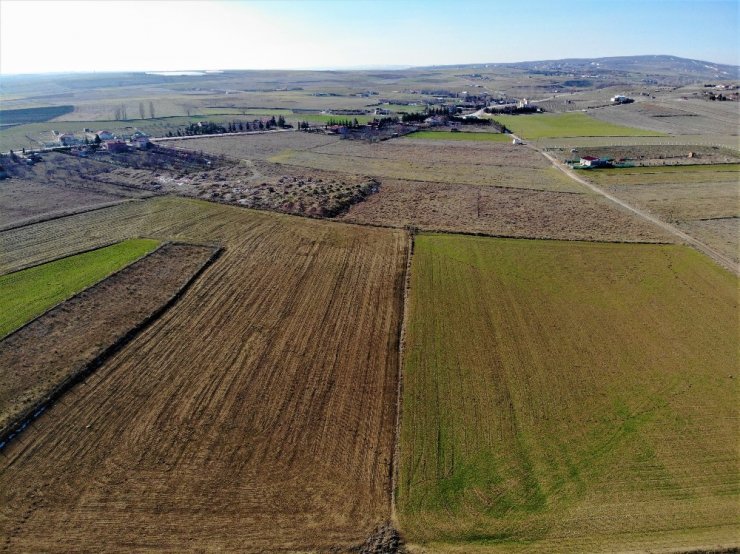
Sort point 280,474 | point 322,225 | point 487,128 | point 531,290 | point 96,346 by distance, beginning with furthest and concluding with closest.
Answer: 1. point 487,128
2. point 322,225
3. point 531,290
4. point 96,346
5. point 280,474

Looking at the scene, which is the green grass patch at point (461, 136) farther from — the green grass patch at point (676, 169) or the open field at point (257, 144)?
the green grass patch at point (676, 169)

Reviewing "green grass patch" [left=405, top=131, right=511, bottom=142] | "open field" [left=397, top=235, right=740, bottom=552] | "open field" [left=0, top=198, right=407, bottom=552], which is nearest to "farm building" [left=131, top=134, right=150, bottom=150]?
"green grass patch" [left=405, top=131, right=511, bottom=142]

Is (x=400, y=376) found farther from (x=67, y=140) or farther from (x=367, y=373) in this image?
(x=67, y=140)

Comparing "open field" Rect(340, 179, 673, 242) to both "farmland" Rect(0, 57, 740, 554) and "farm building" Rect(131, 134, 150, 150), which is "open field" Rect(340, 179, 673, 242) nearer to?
"farmland" Rect(0, 57, 740, 554)

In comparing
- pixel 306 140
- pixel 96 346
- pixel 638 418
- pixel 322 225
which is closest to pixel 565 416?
pixel 638 418

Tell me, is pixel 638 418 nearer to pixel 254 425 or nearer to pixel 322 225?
pixel 254 425

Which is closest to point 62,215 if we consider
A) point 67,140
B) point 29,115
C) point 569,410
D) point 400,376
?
point 400,376

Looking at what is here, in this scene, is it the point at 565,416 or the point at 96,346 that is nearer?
the point at 565,416
